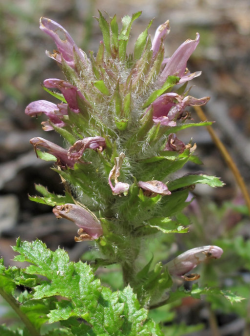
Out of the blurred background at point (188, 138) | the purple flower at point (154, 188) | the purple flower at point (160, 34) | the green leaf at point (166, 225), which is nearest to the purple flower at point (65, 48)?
the purple flower at point (160, 34)

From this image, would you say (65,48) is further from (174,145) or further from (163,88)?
(174,145)

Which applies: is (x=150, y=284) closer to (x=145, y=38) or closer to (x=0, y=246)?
(x=145, y=38)

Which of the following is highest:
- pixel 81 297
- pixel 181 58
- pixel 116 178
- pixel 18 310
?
pixel 181 58

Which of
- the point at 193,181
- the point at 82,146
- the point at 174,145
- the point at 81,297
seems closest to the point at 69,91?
the point at 82,146

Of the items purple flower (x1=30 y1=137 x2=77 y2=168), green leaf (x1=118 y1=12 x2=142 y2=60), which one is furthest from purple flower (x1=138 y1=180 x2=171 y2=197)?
green leaf (x1=118 y1=12 x2=142 y2=60)

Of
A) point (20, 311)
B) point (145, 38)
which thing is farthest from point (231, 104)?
point (20, 311)

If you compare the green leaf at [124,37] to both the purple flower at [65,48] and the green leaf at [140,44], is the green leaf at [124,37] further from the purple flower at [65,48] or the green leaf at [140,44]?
the purple flower at [65,48]
